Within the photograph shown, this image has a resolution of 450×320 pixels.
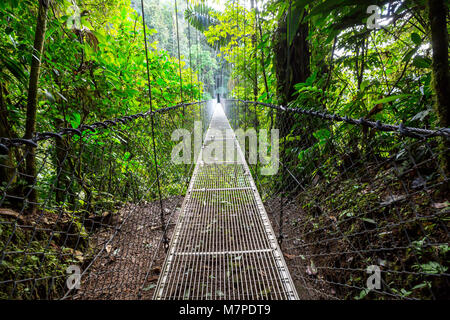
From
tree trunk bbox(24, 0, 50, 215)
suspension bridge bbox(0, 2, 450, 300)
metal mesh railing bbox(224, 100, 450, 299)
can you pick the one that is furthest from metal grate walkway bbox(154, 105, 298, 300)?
tree trunk bbox(24, 0, 50, 215)

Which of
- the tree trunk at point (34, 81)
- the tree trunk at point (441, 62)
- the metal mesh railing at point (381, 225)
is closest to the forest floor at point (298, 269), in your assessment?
the metal mesh railing at point (381, 225)

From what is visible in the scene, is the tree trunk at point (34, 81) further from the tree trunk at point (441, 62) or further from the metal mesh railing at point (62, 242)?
the tree trunk at point (441, 62)

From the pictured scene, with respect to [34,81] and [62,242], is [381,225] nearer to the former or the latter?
[62,242]

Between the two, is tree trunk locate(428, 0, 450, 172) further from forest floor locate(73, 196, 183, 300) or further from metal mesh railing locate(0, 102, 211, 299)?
forest floor locate(73, 196, 183, 300)

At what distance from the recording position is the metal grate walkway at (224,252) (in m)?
0.89

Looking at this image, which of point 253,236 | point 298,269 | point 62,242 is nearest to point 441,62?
point 298,269

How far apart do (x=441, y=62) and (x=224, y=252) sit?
1.09m

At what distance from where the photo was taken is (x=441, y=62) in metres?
0.61

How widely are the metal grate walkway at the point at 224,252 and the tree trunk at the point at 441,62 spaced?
755mm

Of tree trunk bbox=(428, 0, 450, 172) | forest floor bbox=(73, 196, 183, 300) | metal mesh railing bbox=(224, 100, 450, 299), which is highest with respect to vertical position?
tree trunk bbox=(428, 0, 450, 172)

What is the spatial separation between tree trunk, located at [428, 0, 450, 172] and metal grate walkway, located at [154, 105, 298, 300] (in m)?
0.76

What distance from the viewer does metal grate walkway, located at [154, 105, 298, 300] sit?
0.89 metres

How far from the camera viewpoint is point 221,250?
1.13 metres
